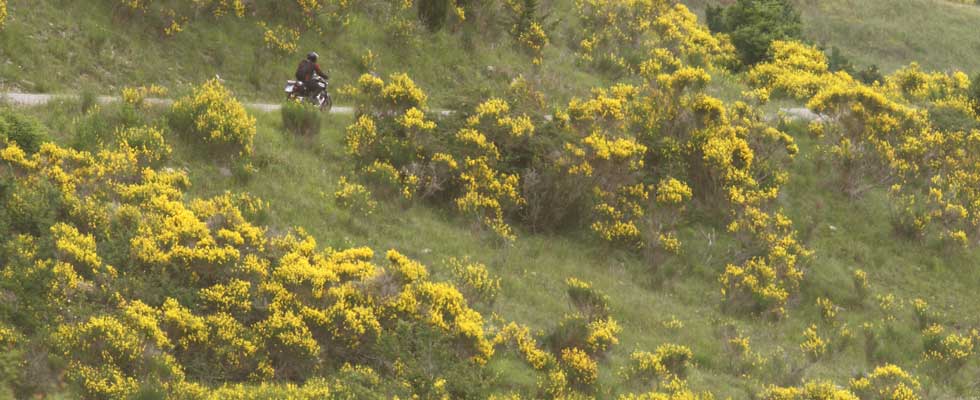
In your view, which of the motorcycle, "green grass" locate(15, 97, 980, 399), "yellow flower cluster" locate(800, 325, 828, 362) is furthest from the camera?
the motorcycle

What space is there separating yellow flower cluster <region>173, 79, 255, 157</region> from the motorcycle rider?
369 centimetres

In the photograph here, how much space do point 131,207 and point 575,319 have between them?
6455 mm

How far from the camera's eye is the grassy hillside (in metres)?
11.6

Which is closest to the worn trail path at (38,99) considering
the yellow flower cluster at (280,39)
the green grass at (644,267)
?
the green grass at (644,267)

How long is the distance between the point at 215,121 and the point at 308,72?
4541 mm

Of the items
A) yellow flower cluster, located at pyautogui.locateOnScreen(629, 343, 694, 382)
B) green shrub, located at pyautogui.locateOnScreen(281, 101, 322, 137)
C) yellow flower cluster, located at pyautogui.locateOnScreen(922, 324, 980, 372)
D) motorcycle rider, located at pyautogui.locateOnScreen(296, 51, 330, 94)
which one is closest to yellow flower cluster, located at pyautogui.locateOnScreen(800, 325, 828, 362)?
yellow flower cluster, located at pyautogui.locateOnScreen(922, 324, 980, 372)

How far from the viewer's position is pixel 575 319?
557 inches

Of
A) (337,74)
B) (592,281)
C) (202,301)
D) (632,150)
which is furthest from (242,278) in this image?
(337,74)

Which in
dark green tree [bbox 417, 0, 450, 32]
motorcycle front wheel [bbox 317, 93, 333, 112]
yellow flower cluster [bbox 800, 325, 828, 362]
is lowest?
yellow flower cluster [bbox 800, 325, 828, 362]

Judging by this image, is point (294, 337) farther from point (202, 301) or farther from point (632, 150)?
point (632, 150)

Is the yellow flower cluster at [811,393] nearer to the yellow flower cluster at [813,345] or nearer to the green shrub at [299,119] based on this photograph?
the yellow flower cluster at [813,345]

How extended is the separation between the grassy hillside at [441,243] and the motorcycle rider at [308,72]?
1127 mm

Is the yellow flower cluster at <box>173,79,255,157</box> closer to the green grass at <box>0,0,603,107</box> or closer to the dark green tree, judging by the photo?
the green grass at <box>0,0,603,107</box>

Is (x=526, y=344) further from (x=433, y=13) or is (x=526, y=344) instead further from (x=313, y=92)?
(x=433, y=13)
